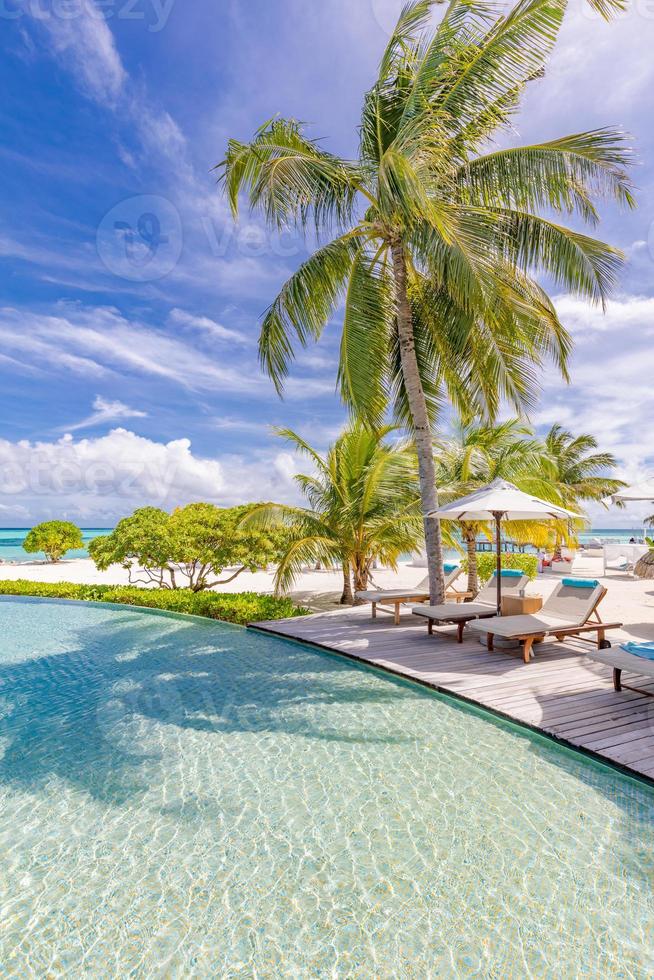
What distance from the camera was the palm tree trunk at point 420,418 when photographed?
319 inches

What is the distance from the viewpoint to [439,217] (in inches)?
206

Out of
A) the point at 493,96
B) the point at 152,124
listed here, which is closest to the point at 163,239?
the point at 152,124

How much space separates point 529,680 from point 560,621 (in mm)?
1651

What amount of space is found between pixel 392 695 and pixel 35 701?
431 cm

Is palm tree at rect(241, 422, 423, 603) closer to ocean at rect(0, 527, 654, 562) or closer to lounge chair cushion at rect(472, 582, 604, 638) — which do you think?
lounge chair cushion at rect(472, 582, 604, 638)

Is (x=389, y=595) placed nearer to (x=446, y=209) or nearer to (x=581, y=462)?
(x=446, y=209)

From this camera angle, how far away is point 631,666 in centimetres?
450

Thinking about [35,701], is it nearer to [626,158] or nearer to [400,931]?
[400,931]

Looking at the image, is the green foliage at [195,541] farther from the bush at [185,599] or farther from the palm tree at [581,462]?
the palm tree at [581,462]

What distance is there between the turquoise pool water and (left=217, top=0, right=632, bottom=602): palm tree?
451 centimetres

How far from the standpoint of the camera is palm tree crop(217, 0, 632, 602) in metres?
6.50

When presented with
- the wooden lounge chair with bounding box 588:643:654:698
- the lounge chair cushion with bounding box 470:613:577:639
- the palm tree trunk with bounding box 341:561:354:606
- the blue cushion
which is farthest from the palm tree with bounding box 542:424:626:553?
the blue cushion

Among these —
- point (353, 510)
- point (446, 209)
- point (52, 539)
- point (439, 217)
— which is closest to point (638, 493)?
point (353, 510)

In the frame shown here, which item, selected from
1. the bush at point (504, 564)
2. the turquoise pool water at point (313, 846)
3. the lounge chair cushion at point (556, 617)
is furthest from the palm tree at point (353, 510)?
the bush at point (504, 564)
